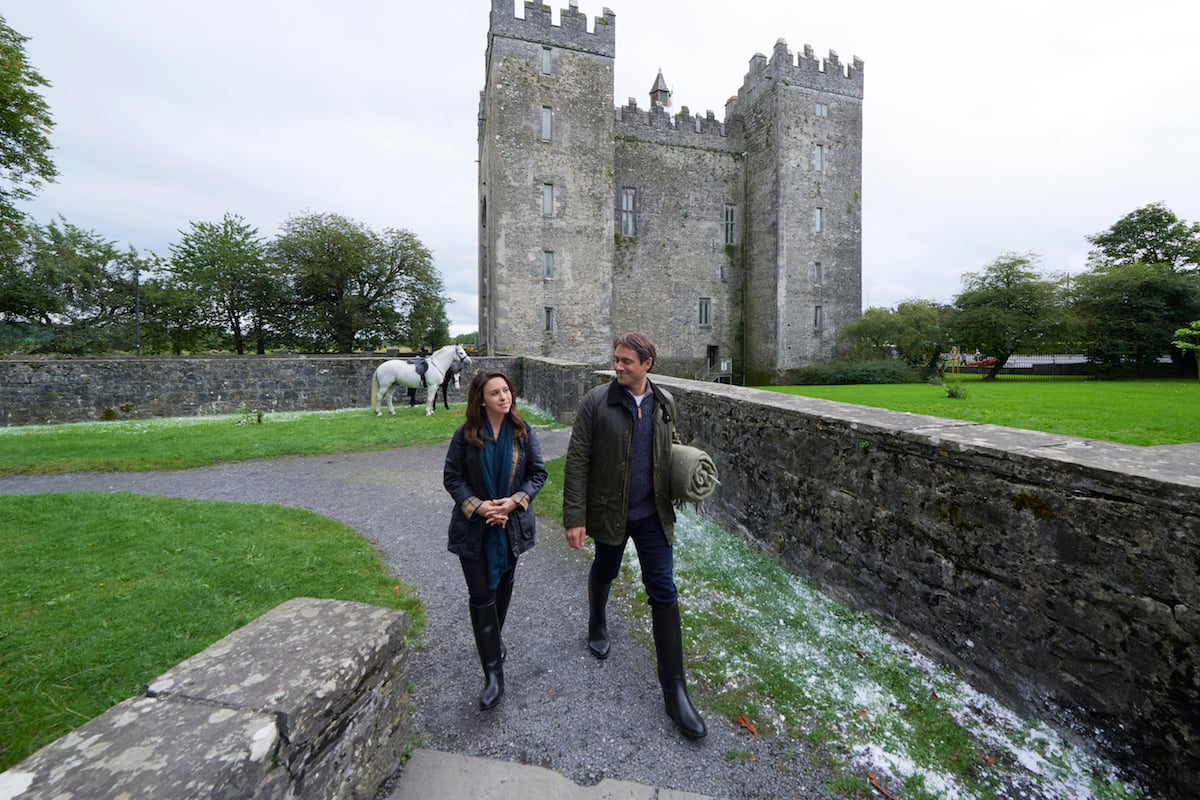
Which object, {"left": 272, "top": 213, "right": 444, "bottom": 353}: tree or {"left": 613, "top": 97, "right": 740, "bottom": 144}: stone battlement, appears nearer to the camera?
{"left": 613, "top": 97, "right": 740, "bottom": 144}: stone battlement

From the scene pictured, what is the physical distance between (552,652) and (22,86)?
23.3m

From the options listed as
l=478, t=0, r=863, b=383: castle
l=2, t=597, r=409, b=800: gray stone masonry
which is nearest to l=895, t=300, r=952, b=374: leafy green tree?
l=478, t=0, r=863, b=383: castle

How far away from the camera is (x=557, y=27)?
23562mm

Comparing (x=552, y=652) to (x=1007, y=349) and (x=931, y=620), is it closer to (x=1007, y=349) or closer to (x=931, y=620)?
(x=931, y=620)

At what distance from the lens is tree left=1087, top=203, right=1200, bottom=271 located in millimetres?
30266

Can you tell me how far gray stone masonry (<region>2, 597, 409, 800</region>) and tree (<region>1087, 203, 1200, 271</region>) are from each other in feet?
139

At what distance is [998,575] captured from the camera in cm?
266

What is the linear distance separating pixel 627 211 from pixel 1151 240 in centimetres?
3191

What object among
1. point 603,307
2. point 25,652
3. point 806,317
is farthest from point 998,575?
point 806,317

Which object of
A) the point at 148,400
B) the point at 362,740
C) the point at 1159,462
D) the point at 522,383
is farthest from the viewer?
the point at 522,383

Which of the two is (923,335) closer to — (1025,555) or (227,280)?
(1025,555)

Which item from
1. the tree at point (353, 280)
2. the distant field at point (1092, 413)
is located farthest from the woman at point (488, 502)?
the tree at point (353, 280)

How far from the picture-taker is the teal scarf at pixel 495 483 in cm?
275

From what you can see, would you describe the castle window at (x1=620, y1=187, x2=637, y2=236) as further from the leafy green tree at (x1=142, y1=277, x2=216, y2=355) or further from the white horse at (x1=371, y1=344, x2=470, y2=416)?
the leafy green tree at (x1=142, y1=277, x2=216, y2=355)
